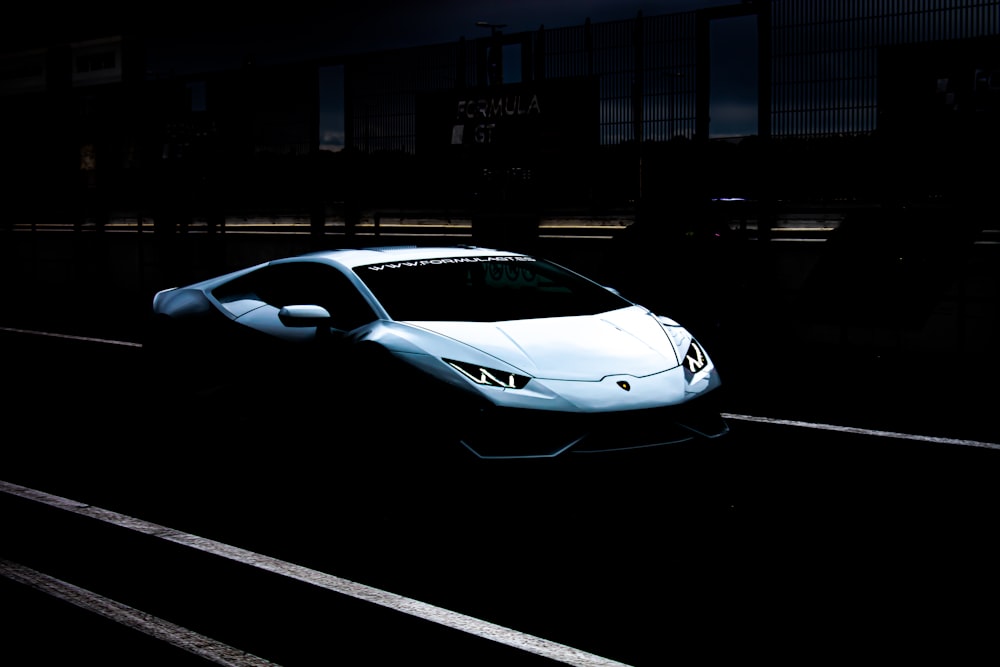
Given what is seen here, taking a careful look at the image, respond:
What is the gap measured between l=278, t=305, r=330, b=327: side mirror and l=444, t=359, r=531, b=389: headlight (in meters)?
0.98

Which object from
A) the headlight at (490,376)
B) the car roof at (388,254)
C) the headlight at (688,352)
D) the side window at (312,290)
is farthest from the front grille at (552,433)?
the car roof at (388,254)

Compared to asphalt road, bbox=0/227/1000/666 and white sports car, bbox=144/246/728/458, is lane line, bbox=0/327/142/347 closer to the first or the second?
asphalt road, bbox=0/227/1000/666

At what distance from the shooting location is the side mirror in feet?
20.6

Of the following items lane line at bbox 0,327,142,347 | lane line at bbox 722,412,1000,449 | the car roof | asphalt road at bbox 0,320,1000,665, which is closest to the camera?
asphalt road at bbox 0,320,1000,665

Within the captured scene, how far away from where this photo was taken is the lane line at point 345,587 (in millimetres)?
4020

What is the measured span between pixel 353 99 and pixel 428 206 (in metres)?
1.99

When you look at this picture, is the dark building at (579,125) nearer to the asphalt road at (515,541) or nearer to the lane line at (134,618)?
the asphalt road at (515,541)

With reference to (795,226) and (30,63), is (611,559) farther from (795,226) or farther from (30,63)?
(30,63)

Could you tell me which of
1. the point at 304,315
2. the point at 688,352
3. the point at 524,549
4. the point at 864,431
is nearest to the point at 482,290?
the point at 304,315

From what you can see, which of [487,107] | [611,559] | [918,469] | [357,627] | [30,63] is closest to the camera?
[357,627]

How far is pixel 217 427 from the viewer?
7.45 meters

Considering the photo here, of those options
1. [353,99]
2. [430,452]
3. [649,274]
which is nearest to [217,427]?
[430,452]

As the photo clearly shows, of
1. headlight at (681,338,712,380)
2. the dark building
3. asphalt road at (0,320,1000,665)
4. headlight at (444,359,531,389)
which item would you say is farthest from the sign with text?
headlight at (444,359,531,389)

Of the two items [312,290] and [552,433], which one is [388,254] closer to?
[312,290]
